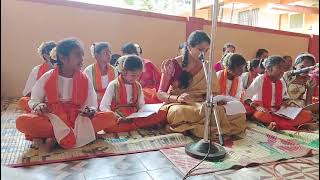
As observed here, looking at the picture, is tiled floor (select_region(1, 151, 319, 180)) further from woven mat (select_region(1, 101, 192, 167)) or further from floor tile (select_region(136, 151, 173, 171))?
woven mat (select_region(1, 101, 192, 167))

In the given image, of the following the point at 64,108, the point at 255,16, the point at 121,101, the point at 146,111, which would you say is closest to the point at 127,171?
the point at 64,108

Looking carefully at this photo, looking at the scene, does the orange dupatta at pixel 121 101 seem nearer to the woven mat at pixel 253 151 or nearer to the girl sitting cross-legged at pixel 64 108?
the girl sitting cross-legged at pixel 64 108

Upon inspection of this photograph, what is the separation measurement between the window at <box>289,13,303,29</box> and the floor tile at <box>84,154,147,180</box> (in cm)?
1004

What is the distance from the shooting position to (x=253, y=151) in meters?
2.56

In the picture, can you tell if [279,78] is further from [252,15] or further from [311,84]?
[252,15]

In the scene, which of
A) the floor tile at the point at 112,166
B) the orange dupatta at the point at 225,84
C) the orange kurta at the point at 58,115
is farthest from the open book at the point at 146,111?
the orange dupatta at the point at 225,84

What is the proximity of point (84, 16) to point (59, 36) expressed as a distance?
0.49 metres

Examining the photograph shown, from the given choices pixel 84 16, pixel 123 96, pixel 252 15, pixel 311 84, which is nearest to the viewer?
pixel 123 96

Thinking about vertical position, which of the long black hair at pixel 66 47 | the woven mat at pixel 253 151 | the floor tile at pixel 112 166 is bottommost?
the woven mat at pixel 253 151

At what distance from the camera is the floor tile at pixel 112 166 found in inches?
79.7

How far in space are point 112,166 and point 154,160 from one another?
0.31m

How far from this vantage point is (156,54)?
18.2 feet

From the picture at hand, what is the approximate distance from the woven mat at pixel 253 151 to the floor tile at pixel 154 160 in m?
0.04

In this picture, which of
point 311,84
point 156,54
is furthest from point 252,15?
point 311,84
